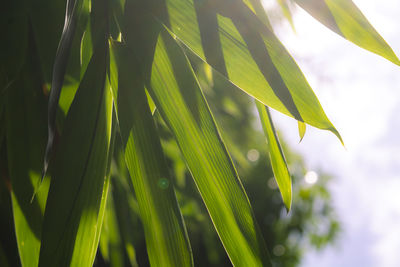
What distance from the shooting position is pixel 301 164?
14.1 ft

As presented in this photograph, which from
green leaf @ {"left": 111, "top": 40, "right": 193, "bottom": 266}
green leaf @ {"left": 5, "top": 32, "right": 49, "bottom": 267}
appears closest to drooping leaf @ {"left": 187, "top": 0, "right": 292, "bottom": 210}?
green leaf @ {"left": 111, "top": 40, "right": 193, "bottom": 266}

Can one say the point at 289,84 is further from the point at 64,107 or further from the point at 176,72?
the point at 64,107

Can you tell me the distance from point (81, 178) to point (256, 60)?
0.93ft

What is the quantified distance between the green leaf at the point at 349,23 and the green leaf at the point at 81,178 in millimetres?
309

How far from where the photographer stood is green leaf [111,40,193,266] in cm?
53

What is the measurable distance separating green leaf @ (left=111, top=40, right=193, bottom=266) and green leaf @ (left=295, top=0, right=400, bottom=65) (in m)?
0.26

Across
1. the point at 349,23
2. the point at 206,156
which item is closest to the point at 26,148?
the point at 206,156

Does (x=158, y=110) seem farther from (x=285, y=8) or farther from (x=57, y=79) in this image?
(x=285, y=8)

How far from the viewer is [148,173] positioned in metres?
0.55

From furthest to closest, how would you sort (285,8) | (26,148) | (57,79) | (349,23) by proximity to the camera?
1. (285,8)
2. (26,148)
3. (349,23)
4. (57,79)

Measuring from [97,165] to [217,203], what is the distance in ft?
0.57

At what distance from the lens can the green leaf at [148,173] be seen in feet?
1.74

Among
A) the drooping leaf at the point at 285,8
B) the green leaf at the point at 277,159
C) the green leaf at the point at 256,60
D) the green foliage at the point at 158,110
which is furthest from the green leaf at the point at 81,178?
the drooping leaf at the point at 285,8

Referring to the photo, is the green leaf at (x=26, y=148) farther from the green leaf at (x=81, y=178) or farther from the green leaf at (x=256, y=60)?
the green leaf at (x=256, y=60)
